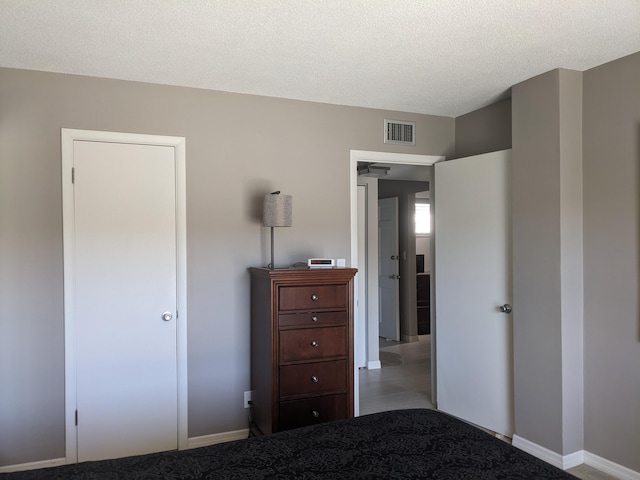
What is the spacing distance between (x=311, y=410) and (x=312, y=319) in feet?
1.81

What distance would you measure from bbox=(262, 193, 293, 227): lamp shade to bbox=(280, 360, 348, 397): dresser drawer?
91cm

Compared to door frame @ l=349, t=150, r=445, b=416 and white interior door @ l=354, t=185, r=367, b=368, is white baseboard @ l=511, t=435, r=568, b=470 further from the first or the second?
white interior door @ l=354, t=185, r=367, b=368

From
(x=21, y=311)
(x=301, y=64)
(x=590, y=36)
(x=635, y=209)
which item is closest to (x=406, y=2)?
(x=301, y=64)

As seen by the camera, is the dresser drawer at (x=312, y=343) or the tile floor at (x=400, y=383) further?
the tile floor at (x=400, y=383)

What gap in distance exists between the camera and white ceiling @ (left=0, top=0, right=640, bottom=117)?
2.18 m

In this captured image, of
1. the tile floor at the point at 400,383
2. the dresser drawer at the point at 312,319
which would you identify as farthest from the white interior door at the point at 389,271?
the dresser drawer at the point at 312,319

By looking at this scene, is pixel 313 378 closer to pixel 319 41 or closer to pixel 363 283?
pixel 319 41

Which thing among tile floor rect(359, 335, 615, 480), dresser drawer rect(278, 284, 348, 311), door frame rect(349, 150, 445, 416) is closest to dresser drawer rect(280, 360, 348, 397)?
dresser drawer rect(278, 284, 348, 311)

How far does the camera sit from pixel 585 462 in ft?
9.75

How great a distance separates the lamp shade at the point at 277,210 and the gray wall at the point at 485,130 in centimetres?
172

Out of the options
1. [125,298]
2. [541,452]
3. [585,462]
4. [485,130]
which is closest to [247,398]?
[125,298]

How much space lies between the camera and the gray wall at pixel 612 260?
2.72 meters

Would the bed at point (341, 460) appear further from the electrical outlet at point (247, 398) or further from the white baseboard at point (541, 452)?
the electrical outlet at point (247, 398)

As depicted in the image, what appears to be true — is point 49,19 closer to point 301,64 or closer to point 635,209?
point 301,64
